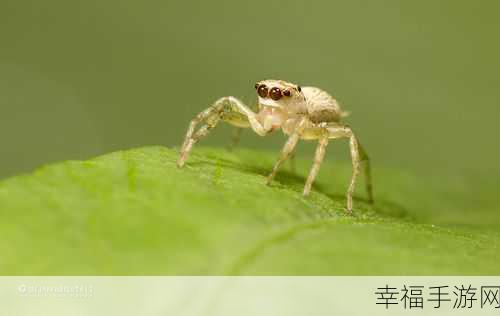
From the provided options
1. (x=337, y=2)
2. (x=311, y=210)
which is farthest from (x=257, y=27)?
(x=311, y=210)

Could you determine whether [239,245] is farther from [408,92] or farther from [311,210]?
[408,92]

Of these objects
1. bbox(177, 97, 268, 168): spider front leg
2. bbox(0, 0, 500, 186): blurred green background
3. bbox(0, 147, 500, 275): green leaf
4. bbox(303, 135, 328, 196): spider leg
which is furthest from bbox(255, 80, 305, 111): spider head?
bbox(0, 0, 500, 186): blurred green background

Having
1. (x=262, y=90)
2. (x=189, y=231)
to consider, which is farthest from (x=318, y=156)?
(x=189, y=231)

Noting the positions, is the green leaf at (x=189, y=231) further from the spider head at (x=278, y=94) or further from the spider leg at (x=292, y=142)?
the spider head at (x=278, y=94)

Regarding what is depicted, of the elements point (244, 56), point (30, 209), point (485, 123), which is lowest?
point (485, 123)

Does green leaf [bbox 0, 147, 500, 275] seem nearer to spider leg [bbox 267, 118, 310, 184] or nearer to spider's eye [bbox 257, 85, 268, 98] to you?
spider leg [bbox 267, 118, 310, 184]

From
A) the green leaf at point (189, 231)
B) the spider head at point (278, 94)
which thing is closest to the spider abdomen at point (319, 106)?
the spider head at point (278, 94)
